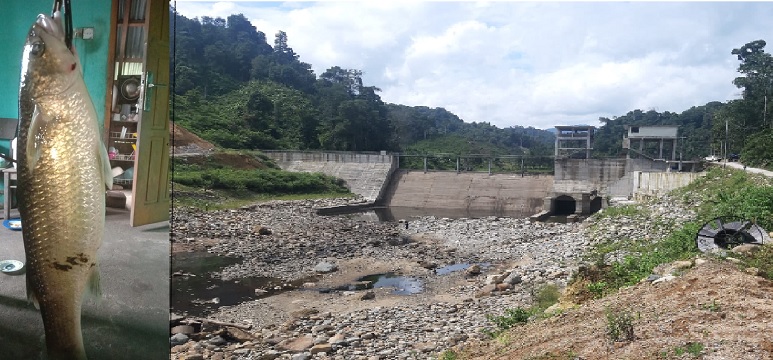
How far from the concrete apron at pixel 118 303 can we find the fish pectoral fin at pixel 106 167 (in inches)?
3.5

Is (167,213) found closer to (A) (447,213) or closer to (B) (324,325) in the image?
(B) (324,325)

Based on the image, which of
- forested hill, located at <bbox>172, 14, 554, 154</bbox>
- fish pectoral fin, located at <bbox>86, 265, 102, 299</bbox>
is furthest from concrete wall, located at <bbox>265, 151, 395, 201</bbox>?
fish pectoral fin, located at <bbox>86, 265, 102, 299</bbox>

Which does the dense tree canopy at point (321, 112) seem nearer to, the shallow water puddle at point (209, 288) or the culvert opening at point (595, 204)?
the culvert opening at point (595, 204)

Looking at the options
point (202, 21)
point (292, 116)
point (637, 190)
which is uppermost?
point (202, 21)

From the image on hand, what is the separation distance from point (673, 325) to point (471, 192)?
16.8 meters

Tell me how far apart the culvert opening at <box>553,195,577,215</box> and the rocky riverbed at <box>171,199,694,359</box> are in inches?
114

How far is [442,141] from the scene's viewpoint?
→ 96.9 ft

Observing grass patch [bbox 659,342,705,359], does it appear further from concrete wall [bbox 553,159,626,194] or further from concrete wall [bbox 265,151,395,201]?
concrete wall [bbox 265,151,395,201]

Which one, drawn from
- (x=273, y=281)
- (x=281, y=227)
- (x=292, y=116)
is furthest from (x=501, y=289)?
(x=292, y=116)

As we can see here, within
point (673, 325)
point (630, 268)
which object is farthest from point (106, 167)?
point (630, 268)

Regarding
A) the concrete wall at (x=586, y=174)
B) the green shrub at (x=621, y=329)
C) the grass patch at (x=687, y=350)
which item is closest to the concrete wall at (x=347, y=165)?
the concrete wall at (x=586, y=174)

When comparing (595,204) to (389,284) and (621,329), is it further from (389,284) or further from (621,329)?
(621,329)

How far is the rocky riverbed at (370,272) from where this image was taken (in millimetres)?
5414

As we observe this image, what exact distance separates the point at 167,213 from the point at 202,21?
28.1 m
